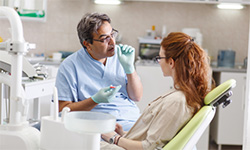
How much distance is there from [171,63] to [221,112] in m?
2.30

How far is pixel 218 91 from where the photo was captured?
1.47 meters

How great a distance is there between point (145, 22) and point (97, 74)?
94.3 inches

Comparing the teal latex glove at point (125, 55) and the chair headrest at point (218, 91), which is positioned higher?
the teal latex glove at point (125, 55)

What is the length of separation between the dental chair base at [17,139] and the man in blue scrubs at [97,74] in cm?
71

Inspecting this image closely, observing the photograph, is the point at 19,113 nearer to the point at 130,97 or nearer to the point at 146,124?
the point at 146,124

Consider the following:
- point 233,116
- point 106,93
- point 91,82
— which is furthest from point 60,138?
point 233,116

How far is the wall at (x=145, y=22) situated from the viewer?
432cm

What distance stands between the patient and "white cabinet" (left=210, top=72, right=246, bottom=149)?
2.23 metres

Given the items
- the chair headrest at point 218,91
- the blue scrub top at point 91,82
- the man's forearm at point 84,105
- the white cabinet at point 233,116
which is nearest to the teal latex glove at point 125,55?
the blue scrub top at point 91,82

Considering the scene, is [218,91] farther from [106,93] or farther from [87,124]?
[87,124]

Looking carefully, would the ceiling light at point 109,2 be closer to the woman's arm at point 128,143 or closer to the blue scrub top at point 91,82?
the blue scrub top at point 91,82

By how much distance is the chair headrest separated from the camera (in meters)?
1.46

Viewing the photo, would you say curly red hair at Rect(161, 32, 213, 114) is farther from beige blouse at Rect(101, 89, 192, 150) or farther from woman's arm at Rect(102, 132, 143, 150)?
woman's arm at Rect(102, 132, 143, 150)

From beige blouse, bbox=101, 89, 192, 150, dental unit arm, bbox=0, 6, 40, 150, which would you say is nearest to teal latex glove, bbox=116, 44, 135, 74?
beige blouse, bbox=101, 89, 192, 150
